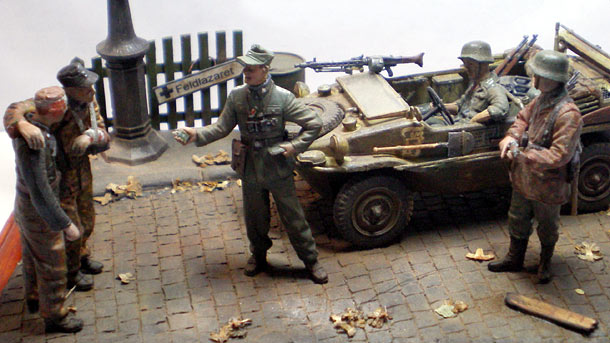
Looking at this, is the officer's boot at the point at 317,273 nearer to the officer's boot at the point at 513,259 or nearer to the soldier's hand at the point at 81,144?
the officer's boot at the point at 513,259

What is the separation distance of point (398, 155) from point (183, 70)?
11.8ft

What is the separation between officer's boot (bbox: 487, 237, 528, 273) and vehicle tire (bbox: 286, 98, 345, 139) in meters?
2.04

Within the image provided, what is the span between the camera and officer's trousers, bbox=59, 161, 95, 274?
7.25 m

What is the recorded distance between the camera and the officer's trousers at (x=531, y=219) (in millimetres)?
7507

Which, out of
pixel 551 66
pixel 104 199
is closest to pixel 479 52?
pixel 551 66

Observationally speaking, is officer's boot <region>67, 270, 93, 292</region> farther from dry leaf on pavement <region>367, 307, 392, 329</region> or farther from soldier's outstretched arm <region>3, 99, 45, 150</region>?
dry leaf on pavement <region>367, 307, 392, 329</region>

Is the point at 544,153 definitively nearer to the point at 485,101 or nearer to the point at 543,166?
the point at 543,166

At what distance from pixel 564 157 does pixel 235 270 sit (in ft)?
10.6

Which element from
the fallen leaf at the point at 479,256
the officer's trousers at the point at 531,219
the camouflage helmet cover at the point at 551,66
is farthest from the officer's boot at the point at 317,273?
the camouflage helmet cover at the point at 551,66

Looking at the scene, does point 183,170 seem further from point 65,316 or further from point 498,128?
point 498,128

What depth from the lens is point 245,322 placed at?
7.37 metres

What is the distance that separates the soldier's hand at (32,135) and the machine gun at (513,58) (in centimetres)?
510

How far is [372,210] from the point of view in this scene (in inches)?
326

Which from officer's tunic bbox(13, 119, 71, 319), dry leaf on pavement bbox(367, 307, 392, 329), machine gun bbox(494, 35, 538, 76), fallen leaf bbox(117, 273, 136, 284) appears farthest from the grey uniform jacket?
machine gun bbox(494, 35, 538, 76)
